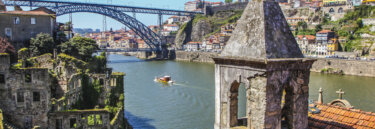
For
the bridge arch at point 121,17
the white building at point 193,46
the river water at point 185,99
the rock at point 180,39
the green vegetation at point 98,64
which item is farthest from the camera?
the rock at point 180,39

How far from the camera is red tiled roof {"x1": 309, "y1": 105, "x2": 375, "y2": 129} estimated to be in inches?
212

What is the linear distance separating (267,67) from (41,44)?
2442 centimetres

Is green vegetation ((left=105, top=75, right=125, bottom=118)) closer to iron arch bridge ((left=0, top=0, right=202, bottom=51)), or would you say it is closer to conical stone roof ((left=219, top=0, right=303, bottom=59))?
conical stone roof ((left=219, top=0, right=303, bottom=59))

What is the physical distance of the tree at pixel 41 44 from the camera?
25.1 metres

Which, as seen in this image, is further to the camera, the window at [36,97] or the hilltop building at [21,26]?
the hilltop building at [21,26]

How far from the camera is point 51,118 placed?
13938 mm

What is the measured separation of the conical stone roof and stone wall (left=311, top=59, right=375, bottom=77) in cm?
3901

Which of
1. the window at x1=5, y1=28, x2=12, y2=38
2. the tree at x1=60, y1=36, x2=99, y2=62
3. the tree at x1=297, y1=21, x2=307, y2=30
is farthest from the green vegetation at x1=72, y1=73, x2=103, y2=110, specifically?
the tree at x1=297, y1=21, x2=307, y2=30

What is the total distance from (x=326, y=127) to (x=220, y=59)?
7.09ft

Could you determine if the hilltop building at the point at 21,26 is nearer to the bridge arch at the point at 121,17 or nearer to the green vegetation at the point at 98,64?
the green vegetation at the point at 98,64

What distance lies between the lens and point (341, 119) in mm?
5695

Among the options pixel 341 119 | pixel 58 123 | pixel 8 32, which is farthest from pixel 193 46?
pixel 341 119

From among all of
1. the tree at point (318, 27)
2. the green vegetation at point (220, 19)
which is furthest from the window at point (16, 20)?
the green vegetation at point (220, 19)

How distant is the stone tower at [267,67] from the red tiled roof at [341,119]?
75 centimetres
